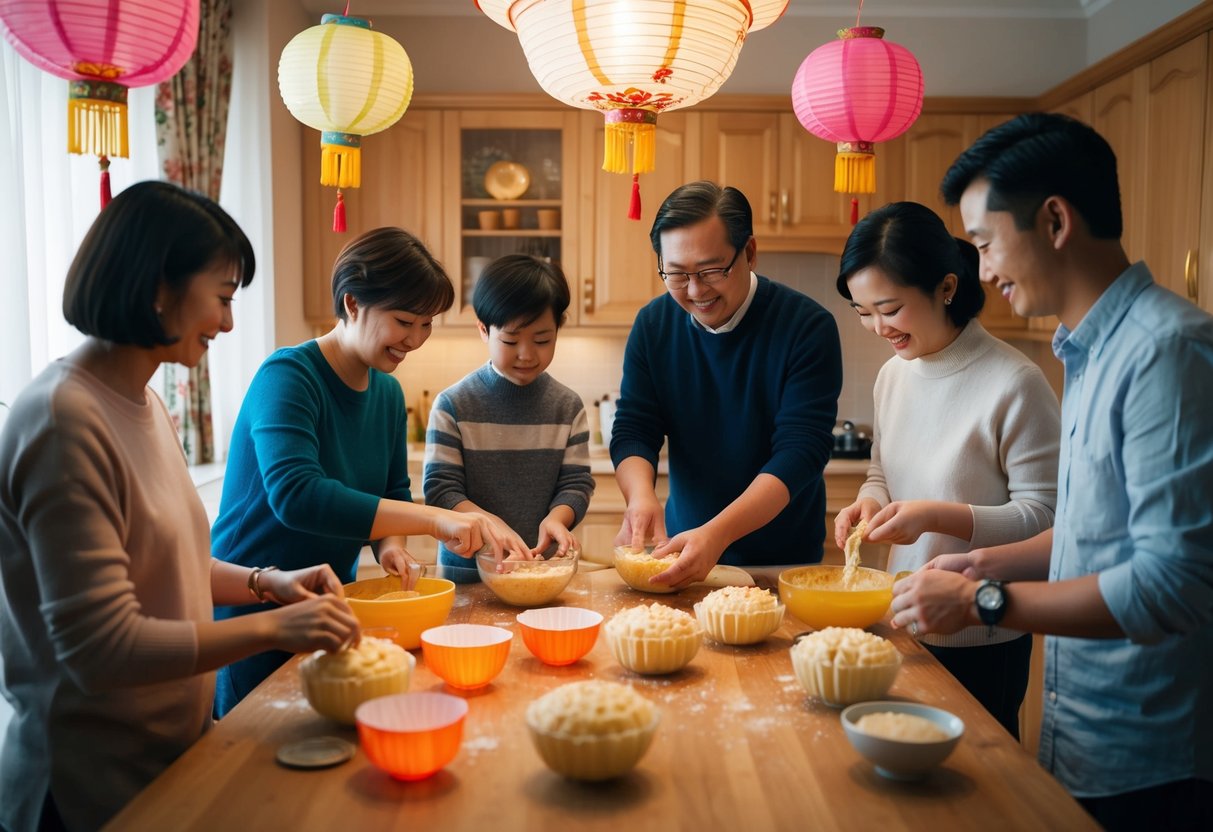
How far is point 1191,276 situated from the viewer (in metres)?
3.13

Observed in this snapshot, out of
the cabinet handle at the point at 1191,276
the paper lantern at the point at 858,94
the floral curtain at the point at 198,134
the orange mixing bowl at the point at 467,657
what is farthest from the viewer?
the floral curtain at the point at 198,134

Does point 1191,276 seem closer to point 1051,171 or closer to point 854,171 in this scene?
point 854,171

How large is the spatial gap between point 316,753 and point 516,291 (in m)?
1.18

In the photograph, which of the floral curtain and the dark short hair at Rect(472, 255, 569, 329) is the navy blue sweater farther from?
the floral curtain

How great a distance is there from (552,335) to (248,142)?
2.20 m

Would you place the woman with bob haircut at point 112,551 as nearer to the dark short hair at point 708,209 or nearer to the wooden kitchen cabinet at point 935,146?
the dark short hair at point 708,209

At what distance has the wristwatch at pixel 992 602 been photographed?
1.28m

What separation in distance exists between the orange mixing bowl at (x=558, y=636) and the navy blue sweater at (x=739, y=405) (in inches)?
27.7

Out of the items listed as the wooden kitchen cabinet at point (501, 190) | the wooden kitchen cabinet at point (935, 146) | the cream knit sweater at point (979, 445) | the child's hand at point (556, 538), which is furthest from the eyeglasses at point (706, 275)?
the wooden kitchen cabinet at point (935, 146)

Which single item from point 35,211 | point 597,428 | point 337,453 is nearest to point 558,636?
point 337,453

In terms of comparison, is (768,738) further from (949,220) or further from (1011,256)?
(949,220)

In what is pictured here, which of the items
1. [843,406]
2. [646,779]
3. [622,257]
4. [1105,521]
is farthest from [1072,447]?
[843,406]

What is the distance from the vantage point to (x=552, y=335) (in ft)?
7.55

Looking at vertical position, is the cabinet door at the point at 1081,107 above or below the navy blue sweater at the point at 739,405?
above
